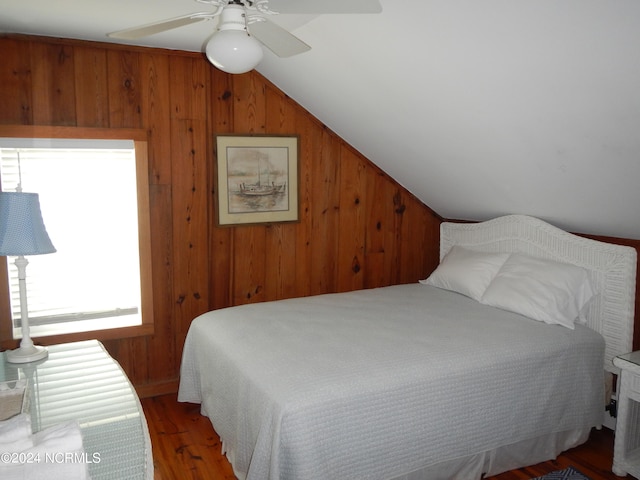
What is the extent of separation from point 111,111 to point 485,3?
88.6 inches

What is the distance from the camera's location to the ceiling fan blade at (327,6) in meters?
1.66

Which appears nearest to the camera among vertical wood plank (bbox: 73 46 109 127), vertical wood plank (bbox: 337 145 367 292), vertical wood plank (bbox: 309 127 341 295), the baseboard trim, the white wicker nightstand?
the white wicker nightstand

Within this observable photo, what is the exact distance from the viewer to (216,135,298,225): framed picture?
11.5ft

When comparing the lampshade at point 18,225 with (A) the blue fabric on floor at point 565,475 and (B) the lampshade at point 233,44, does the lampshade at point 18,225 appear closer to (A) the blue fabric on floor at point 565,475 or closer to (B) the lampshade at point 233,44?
(B) the lampshade at point 233,44

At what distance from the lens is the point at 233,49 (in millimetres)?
1616

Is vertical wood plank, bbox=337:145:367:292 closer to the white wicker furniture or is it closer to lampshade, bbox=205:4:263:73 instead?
the white wicker furniture

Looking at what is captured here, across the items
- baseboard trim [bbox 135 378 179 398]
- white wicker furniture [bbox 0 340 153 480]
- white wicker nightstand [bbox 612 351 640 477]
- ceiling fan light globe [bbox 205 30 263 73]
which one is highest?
ceiling fan light globe [bbox 205 30 263 73]

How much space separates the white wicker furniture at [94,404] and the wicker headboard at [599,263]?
2.48m

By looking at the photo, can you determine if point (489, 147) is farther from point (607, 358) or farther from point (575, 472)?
point (575, 472)

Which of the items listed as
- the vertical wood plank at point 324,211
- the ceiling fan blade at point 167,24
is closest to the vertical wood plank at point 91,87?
the ceiling fan blade at point 167,24

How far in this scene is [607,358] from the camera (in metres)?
2.88

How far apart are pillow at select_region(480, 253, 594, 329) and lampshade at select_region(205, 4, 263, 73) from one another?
81.8 inches

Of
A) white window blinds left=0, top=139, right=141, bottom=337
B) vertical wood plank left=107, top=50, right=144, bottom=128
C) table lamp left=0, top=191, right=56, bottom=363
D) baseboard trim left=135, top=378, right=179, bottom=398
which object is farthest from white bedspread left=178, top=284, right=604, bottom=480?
vertical wood plank left=107, top=50, right=144, bottom=128

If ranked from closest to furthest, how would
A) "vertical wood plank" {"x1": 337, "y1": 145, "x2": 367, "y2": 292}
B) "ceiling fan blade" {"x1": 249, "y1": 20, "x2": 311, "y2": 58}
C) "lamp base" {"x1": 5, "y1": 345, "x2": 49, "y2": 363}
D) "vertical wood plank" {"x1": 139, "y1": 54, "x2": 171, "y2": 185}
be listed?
"ceiling fan blade" {"x1": 249, "y1": 20, "x2": 311, "y2": 58} < "lamp base" {"x1": 5, "y1": 345, "x2": 49, "y2": 363} < "vertical wood plank" {"x1": 139, "y1": 54, "x2": 171, "y2": 185} < "vertical wood plank" {"x1": 337, "y1": 145, "x2": 367, "y2": 292}
